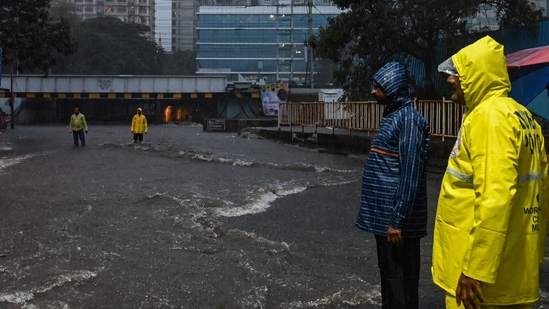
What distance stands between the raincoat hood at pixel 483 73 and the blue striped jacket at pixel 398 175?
0.98m

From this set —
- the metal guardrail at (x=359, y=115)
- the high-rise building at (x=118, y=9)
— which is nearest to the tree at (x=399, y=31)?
the metal guardrail at (x=359, y=115)

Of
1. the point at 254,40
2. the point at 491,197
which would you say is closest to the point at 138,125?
the point at 491,197

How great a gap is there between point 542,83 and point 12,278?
563 inches

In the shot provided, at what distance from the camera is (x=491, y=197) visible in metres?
2.55

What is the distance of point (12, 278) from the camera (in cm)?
578

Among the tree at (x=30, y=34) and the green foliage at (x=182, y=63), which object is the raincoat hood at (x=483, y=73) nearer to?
the tree at (x=30, y=34)

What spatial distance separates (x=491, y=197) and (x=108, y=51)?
83.4 m

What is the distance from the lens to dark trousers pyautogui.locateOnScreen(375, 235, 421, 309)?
383cm

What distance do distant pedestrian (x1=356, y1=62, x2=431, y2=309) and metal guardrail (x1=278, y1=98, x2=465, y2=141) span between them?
5626 mm

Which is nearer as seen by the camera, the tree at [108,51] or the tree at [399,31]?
the tree at [399,31]

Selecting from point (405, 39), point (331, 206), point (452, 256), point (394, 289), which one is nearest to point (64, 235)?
point (331, 206)

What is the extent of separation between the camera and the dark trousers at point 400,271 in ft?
12.6

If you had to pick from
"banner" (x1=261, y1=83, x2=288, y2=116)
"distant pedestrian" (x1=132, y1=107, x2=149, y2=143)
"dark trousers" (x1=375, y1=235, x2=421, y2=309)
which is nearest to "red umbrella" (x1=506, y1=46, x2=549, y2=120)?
"dark trousers" (x1=375, y1=235, x2=421, y2=309)

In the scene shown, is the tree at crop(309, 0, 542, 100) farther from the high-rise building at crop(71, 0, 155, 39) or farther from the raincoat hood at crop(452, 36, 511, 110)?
the high-rise building at crop(71, 0, 155, 39)
